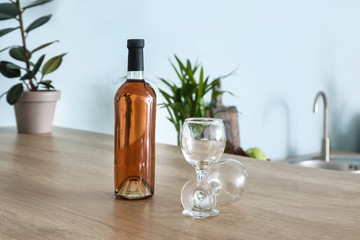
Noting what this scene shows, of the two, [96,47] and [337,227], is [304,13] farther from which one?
[337,227]

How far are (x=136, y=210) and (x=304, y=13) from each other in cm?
294

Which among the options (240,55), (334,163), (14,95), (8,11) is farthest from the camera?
(334,163)

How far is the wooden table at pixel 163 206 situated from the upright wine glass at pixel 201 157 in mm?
20

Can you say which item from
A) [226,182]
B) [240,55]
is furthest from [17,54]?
[240,55]

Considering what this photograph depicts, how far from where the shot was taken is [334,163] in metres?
3.16

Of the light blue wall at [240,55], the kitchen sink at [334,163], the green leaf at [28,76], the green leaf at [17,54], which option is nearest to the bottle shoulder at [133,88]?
the green leaf at [28,76]

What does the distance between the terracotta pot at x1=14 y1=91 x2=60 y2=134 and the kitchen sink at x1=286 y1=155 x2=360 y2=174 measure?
71.0 inches

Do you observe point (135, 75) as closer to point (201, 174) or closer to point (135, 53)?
point (135, 53)

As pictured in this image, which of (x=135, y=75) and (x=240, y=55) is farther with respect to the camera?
(x=240, y=55)

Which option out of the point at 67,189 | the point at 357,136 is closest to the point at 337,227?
the point at 67,189

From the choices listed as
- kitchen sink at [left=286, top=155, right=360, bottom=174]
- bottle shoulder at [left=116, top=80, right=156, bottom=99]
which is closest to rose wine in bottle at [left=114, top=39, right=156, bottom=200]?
bottle shoulder at [left=116, top=80, right=156, bottom=99]

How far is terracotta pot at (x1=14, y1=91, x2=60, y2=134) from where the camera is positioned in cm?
181

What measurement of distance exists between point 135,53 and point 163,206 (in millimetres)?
254

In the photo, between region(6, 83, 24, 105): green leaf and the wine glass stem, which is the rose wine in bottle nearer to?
the wine glass stem
